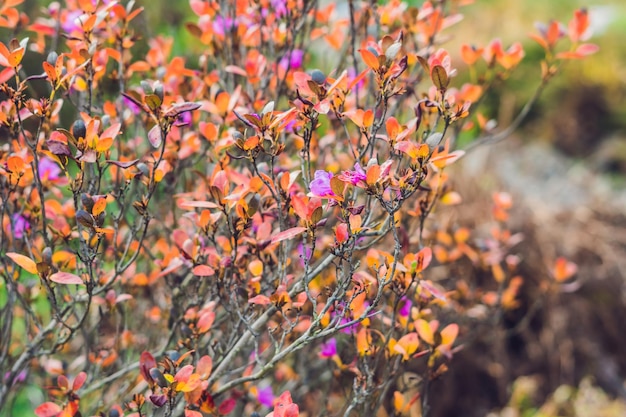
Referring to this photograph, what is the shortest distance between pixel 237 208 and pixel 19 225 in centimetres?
65

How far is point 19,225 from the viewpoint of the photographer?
4.96ft

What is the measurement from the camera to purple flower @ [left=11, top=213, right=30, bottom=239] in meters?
1.41

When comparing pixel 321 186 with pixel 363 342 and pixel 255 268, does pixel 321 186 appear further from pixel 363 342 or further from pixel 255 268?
pixel 363 342

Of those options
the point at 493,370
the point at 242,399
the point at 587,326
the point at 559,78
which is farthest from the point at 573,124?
the point at 242,399

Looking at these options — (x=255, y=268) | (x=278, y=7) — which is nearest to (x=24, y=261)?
(x=255, y=268)

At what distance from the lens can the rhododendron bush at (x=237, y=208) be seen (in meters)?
1.12

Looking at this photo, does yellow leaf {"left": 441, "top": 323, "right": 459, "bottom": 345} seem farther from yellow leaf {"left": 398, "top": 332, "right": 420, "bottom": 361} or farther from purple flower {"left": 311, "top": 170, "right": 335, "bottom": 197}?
purple flower {"left": 311, "top": 170, "right": 335, "bottom": 197}

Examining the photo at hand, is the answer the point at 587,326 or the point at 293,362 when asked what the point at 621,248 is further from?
the point at 293,362

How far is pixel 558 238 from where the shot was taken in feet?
10.5

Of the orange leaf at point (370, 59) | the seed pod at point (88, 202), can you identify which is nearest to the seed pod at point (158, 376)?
the seed pod at point (88, 202)

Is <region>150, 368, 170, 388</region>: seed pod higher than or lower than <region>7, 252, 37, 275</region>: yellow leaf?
lower

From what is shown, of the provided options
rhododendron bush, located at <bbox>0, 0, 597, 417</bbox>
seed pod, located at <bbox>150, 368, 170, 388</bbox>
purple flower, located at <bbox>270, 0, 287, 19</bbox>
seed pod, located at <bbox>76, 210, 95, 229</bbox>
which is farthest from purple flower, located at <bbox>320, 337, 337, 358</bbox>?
purple flower, located at <bbox>270, 0, 287, 19</bbox>

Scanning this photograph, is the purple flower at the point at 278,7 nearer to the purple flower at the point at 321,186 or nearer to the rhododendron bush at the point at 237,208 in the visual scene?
the rhododendron bush at the point at 237,208

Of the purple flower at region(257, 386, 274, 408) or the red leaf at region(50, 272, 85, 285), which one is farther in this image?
the purple flower at region(257, 386, 274, 408)
